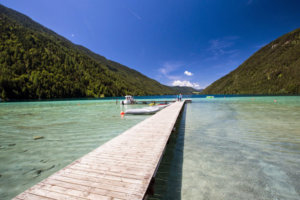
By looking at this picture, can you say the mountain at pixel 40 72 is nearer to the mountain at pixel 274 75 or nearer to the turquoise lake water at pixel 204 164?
the turquoise lake water at pixel 204 164

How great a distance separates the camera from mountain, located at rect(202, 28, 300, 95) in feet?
375

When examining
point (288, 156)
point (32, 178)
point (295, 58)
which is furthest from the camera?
point (295, 58)

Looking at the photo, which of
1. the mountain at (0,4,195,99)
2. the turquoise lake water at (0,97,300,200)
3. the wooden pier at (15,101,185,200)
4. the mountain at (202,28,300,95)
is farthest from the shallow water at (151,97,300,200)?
the mountain at (202,28,300,95)

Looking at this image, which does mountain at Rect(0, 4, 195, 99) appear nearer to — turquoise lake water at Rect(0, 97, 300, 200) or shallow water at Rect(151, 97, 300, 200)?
turquoise lake water at Rect(0, 97, 300, 200)

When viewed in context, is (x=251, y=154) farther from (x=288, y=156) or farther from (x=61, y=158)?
(x=61, y=158)

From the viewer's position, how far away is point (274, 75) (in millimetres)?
129375

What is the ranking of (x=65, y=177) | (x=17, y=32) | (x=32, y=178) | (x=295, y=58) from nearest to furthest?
(x=65, y=177) < (x=32, y=178) < (x=295, y=58) < (x=17, y=32)

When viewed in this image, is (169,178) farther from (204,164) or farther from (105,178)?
Answer: (105,178)

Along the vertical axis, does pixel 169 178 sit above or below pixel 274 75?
below

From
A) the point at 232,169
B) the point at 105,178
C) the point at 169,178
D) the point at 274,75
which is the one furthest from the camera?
the point at 274,75

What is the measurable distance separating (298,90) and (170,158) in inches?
5655

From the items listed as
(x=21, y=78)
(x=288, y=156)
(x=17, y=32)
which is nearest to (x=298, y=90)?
(x=288, y=156)

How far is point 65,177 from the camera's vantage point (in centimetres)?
314

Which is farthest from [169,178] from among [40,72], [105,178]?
[40,72]
